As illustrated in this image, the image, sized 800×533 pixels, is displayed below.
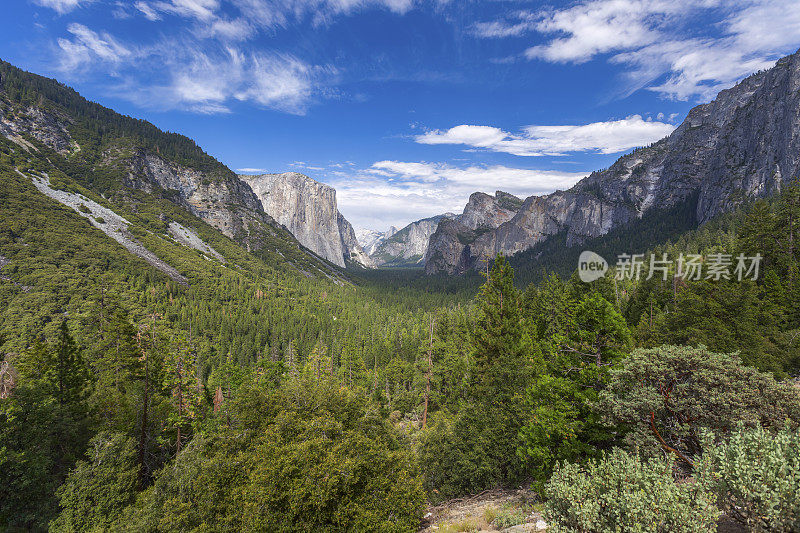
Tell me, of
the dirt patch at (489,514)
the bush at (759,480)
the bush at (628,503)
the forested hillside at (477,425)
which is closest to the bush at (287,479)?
the forested hillside at (477,425)

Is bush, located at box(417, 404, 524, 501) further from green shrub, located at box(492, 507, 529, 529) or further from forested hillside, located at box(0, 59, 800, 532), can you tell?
green shrub, located at box(492, 507, 529, 529)

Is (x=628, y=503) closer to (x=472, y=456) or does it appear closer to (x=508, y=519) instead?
(x=508, y=519)

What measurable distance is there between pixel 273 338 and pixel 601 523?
10125cm

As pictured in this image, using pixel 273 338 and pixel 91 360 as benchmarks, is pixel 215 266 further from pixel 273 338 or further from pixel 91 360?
pixel 91 360

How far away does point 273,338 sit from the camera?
96.6 meters

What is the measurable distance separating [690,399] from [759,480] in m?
5.71

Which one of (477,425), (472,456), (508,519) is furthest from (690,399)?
(472,456)

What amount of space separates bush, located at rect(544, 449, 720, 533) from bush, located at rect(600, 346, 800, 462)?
3780mm

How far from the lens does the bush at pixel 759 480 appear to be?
595cm

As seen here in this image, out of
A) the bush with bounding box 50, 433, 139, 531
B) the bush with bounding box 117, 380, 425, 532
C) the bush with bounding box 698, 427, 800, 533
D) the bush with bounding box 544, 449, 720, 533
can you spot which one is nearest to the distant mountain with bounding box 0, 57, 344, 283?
the bush with bounding box 50, 433, 139, 531

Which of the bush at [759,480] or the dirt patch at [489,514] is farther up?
the bush at [759,480]

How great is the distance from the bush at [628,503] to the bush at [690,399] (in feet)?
12.4

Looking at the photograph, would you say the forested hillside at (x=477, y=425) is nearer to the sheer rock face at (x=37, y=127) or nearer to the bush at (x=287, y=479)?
the bush at (x=287, y=479)

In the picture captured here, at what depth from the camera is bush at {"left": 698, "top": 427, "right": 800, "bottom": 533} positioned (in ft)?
19.5
